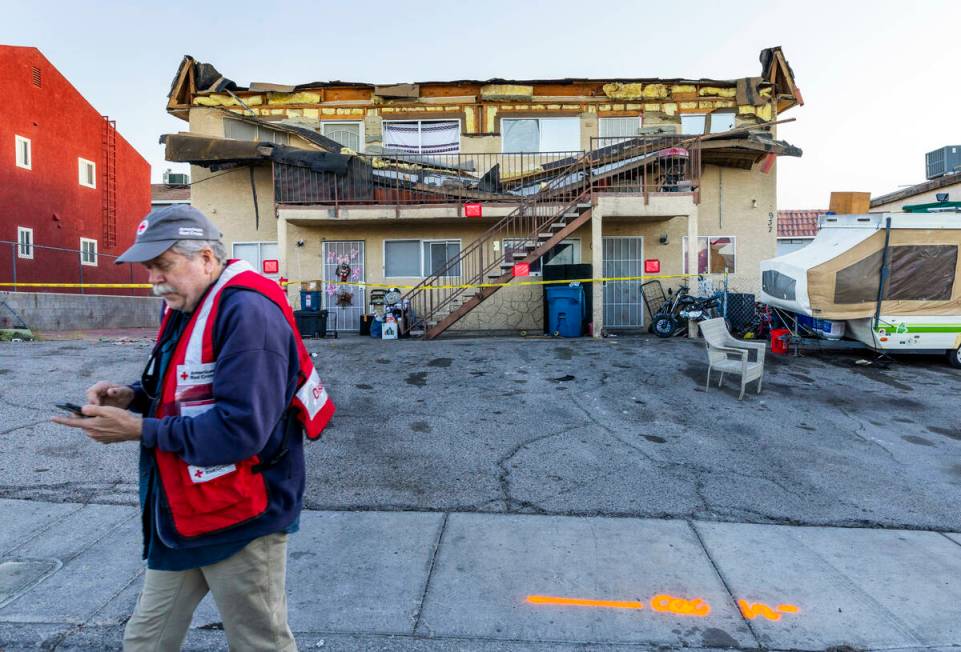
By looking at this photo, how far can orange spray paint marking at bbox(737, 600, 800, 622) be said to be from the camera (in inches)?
119

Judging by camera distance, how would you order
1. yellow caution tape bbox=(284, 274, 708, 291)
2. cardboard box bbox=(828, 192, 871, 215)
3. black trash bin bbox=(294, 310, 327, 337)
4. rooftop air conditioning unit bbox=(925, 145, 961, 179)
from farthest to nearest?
rooftop air conditioning unit bbox=(925, 145, 961, 179) < black trash bin bbox=(294, 310, 327, 337) < yellow caution tape bbox=(284, 274, 708, 291) < cardboard box bbox=(828, 192, 871, 215)

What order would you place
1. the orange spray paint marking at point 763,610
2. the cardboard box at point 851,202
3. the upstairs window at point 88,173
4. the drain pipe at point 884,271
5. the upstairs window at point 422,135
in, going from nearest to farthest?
1. the orange spray paint marking at point 763,610
2. the drain pipe at point 884,271
3. the cardboard box at point 851,202
4. the upstairs window at point 422,135
5. the upstairs window at point 88,173

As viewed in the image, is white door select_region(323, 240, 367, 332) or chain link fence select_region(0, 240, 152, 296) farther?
chain link fence select_region(0, 240, 152, 296)

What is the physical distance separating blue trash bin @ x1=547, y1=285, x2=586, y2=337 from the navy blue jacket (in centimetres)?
1140

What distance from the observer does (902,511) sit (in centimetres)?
449

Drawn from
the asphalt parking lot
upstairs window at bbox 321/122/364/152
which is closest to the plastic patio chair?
the asphalt parking lot

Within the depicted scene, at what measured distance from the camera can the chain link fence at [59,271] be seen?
1803 cm

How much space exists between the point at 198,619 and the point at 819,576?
3437mm

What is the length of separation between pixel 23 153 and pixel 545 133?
17.4m

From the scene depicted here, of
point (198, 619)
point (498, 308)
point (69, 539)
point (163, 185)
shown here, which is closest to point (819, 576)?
point (198, 619)

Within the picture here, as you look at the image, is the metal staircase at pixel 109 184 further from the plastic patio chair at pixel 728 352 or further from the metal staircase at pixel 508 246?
the plastic patio chair at pixel 728 352

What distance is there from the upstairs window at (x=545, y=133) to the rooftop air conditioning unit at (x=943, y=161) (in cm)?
1292

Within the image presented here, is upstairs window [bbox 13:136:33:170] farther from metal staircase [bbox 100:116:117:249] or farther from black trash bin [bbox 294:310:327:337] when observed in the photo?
black trash bin [bbox 294:310:327:337]

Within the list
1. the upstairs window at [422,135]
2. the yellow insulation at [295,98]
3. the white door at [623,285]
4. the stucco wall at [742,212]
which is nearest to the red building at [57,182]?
the yellow insulation at [295,98]
